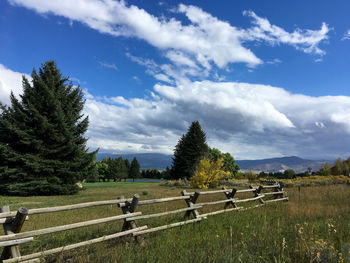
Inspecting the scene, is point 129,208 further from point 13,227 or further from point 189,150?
point 189,150

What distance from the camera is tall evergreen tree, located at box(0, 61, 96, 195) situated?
21.3 m

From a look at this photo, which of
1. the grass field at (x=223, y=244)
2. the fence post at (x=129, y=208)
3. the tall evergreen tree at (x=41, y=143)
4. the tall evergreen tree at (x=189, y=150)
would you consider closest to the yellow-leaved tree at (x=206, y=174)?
the tall evergreen tree at (x=41, y=143)

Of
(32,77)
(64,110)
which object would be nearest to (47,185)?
(64,110)

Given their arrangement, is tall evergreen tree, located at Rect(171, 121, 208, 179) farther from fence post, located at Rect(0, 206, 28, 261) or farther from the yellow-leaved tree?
fence post, located at Rect(0, 206, 28, 261)

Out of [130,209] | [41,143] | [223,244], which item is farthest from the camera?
[41,143]

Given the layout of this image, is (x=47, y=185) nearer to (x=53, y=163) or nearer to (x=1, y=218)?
(x=53, y=163)

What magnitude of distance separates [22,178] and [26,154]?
234 cm

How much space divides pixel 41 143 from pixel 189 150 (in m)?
30.9

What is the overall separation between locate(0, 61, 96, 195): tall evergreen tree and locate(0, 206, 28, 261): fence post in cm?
1969

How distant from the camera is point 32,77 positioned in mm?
23453

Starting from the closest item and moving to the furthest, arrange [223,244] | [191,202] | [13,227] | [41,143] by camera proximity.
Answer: [13,227], [223,244], [191,202], [41,143]

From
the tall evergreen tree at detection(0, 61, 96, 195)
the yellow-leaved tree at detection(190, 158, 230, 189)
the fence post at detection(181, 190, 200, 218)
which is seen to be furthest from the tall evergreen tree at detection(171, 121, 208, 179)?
the fence post at detection(181, 190, 200, 218)

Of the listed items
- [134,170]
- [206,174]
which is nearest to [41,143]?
[206,174]

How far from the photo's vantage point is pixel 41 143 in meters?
22.3
